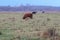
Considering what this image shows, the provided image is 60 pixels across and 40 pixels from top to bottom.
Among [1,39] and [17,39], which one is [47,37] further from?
[1,39]

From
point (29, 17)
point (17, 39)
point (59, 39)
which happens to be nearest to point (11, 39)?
point (17, 39)

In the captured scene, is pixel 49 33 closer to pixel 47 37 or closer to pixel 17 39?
pixel 47 37

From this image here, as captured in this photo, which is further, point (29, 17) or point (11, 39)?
point (29, 17)

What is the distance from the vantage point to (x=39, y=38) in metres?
13.1

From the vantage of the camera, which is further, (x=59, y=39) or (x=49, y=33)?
(x=49, y=33)

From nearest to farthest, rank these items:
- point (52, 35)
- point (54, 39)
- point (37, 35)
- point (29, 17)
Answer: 1. point (54, 39)
2. point (52, 35)
3. point (37, 35)
4. point (29, 17)

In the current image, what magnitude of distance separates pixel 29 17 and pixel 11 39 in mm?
17413

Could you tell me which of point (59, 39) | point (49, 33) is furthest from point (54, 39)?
A: point (49, 33)

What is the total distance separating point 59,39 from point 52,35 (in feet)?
3.01

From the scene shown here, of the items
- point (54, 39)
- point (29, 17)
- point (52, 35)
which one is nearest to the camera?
point (54, 39)

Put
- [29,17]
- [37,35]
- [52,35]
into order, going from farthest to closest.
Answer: [29,17]
[37,35]
[52,35]

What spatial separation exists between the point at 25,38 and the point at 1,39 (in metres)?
1.30

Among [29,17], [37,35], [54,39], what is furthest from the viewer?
[29,17]

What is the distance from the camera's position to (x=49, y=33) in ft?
44.6
